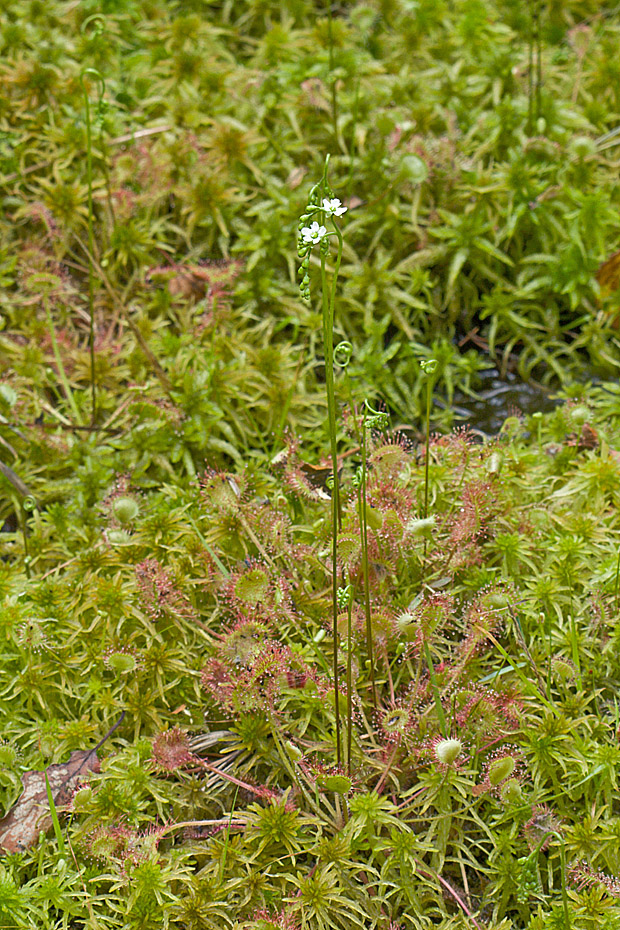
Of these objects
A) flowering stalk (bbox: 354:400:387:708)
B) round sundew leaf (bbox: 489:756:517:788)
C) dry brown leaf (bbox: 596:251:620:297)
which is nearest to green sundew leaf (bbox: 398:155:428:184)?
dry brown leaf (bbox: 596:251:620:297)

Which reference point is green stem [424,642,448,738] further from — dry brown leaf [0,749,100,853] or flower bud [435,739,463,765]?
dry brown leaf [0,749,100,853]

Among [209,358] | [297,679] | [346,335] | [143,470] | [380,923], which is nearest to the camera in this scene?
[380,923]

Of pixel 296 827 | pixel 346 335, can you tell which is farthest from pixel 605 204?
pixel 296 827

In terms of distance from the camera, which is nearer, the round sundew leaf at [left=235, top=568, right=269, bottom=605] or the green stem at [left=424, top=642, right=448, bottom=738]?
the green stem at [left=424, top=642, right=448, bottom=738]

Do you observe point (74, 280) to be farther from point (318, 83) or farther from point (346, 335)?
point (318, 83)

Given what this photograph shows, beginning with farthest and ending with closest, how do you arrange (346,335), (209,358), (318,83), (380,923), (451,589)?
(318,83)
(346,335)
(209,358)
(451,589)
(380,923)

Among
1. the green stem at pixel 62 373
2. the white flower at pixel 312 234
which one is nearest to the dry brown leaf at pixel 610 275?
the green stem at pixel 62 373

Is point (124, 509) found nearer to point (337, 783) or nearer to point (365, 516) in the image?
point (365, 516)

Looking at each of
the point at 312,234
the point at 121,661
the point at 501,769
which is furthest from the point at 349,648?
the point at 312,234
